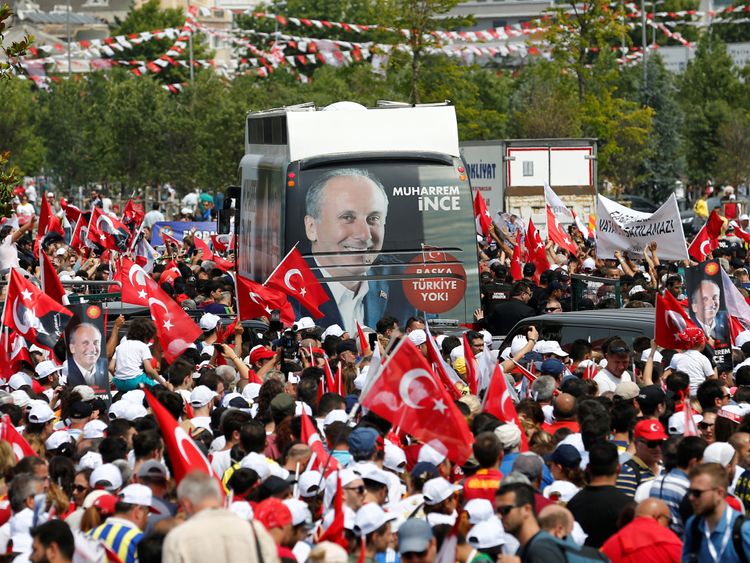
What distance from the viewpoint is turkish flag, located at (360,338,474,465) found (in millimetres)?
8633

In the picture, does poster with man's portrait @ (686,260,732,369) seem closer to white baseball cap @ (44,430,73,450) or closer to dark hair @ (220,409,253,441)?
dark hair @ (220,409,253,441)

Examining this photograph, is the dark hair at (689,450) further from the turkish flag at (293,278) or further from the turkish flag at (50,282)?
the turkish flag at (50,282)

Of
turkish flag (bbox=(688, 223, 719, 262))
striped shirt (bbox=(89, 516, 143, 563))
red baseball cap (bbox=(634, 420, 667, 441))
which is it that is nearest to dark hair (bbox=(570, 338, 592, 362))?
red baseball cap (bbox=(634, 420, 667, 441))

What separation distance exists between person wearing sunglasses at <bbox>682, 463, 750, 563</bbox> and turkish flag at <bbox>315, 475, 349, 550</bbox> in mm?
1452

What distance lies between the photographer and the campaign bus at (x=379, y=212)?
17.6 metres

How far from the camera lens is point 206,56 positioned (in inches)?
3494

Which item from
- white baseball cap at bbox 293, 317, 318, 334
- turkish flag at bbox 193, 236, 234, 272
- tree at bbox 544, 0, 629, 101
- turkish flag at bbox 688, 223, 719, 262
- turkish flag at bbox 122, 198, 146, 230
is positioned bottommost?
turkish flag at bbox 193, 236, 234, 272

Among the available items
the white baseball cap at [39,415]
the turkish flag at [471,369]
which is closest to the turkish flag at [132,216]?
the turkish flag at [471,369]

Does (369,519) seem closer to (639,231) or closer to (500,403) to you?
(500,403)

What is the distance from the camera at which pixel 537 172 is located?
34.5m

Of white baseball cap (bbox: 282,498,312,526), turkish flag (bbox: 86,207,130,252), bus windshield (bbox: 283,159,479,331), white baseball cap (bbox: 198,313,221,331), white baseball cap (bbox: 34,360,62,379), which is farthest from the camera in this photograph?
turkish flag (bbox: 86,207,130,252)

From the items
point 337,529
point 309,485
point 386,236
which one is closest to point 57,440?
point 309,485

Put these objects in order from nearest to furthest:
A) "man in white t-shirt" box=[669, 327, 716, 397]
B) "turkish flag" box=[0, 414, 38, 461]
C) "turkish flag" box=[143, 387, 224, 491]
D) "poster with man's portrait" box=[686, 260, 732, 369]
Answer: "turkish flag" box=[143, 387, 224, 491] < "turkish flag" box=[0, 414, 38, 461] < "man in white t-shirt" box=[669, 327, 716, 397] < "poster with man's portrait" box=[686, 260, 732, 369]

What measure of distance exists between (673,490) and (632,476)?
2.41 feet
